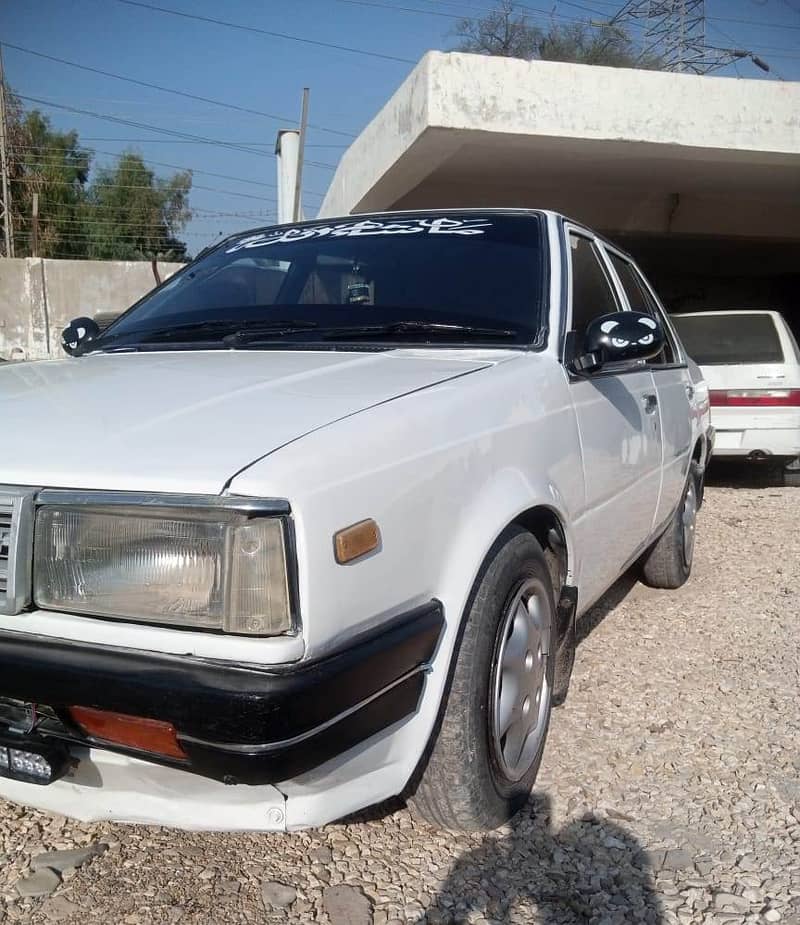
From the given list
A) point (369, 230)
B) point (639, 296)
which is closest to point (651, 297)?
point (639, 296)

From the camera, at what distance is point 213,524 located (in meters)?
1.49

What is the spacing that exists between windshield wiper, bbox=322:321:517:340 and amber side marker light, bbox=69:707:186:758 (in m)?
1.38

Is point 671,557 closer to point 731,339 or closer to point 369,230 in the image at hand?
point 369,230

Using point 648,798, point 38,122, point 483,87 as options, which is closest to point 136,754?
point 648,798

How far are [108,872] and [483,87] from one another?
7819mm

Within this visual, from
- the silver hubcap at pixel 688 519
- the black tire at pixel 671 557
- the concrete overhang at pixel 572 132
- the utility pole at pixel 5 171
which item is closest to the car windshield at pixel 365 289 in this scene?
the black tire at pixel 671 557

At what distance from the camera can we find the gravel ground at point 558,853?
1964 mm

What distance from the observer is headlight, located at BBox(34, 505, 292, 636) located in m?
1.47

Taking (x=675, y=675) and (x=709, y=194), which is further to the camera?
(x=709, y=194)

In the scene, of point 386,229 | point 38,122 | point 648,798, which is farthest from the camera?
point 38,122

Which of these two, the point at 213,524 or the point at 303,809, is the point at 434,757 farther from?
the point at 213,524

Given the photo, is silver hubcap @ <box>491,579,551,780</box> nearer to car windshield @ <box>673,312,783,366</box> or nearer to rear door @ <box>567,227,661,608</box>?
rear door @ <box>567,227,661,608</box>

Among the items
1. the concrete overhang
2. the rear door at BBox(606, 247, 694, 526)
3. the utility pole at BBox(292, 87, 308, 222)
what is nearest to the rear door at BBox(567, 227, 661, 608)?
the rear door at BBox(606, 247, 694, 526)

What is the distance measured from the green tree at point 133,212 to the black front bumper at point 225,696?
3932cm
